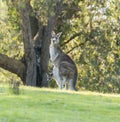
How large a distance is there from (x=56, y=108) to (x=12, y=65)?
1354 centimetres

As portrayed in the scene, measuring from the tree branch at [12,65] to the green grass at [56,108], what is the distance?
10.0 meters

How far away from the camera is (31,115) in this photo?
35.2 feet

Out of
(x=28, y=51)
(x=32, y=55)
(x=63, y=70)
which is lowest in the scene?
(x=63, y=70)

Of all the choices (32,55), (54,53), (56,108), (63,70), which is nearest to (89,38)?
(32,55)

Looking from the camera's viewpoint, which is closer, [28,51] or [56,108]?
[56,108]

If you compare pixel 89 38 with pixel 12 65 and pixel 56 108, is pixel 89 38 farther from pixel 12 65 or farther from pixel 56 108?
pixel 56 108

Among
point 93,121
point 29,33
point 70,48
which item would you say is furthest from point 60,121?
point 70,48

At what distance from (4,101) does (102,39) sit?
20.1 m

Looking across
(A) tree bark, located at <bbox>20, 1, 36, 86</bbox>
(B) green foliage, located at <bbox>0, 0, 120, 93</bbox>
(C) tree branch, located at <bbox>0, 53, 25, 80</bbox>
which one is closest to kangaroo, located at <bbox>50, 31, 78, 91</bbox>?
(A) tree bark, located at <bbox>20, 1, 36, 86</bbox>

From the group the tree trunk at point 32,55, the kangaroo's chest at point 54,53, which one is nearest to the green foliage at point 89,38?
the tree trunk at point 32,55

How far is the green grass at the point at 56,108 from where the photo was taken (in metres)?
10.6

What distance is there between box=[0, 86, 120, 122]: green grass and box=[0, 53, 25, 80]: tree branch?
10.0m

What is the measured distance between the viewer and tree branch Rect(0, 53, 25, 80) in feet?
82.3

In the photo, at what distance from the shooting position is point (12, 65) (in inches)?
1003
